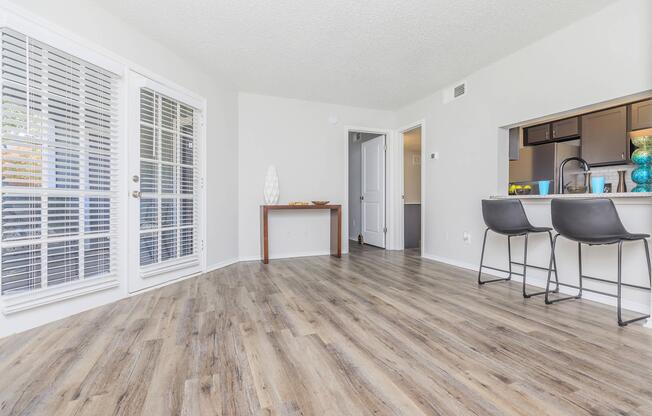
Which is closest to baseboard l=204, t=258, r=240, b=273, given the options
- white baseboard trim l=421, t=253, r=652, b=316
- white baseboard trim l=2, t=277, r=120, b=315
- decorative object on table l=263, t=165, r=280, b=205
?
decorative object on table l=263, t=165, r=280, b=205

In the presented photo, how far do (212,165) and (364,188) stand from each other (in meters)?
3.00

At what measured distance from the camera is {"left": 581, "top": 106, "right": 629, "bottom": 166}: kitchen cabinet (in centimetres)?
380

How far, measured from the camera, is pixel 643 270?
90.4 inches

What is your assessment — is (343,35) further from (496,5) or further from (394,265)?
(394,265)

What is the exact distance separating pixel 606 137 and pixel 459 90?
199 cm

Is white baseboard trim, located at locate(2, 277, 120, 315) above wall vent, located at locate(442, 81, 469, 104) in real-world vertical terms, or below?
below

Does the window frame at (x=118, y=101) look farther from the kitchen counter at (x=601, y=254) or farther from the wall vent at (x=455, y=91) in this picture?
the kitchen counter at (x=601, y=254)

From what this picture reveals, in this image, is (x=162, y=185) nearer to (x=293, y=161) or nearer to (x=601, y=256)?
(x=293, y=161)

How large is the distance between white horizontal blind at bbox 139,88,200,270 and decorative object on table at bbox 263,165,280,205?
3.31ft

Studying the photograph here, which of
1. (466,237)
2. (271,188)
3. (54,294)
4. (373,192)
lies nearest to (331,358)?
(54,294)

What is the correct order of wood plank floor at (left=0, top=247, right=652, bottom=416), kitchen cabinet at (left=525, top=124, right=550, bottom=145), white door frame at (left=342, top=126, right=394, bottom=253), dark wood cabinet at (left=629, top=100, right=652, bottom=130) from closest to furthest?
wood plank floor at (left=0, top=247, right=652, bottom=416)
dark wood cabinet at (left=629, top=100, right=652, bottom=130)
kitchen cabinet at (left=525, top=124, right=550, bottom=145)
white door frame at (left=342, top=126, right=394, bottom=253)

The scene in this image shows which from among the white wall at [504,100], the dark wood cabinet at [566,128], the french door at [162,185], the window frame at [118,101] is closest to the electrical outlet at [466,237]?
the white wall at [504,100]

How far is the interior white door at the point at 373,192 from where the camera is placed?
5.35 meters

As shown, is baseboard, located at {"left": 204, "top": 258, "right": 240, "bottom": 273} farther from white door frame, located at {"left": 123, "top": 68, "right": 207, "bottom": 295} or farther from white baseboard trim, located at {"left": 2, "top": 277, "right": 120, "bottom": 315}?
white baseboard trim, located at {"left": 2, "top": 277, "right": 120, "bottom": 315}
